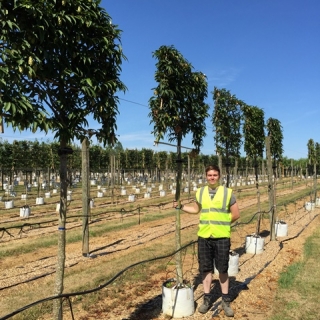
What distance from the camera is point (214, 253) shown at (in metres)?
5.12

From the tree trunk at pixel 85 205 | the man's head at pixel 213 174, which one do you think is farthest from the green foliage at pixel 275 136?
the man's head at pixel 213 174

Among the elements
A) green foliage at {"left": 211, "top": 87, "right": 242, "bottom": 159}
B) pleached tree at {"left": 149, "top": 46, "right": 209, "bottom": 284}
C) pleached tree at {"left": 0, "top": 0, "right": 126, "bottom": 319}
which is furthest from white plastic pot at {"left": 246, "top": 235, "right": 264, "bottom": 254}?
pleached tree at {"left": 0, "top": 0, "right": 126, "bottom": 319}

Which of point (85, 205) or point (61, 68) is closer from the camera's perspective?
point (61, 68)

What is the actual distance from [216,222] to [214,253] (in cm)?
54

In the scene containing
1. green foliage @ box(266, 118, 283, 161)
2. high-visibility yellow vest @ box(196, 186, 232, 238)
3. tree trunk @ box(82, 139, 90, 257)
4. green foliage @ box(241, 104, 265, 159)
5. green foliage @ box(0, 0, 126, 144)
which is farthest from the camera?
green foliage @ box(266, 118, 283, 161)

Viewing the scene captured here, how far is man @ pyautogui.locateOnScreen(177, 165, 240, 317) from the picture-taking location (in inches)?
194

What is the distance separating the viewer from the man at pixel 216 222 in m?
4.93

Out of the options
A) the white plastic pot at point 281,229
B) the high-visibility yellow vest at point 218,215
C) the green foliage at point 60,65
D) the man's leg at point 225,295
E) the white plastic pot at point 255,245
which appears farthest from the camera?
the white plastic pot at point 281,229

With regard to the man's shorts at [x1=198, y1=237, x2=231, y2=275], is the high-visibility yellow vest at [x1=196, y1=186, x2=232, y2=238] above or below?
above

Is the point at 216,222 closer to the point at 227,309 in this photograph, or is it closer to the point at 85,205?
the point at 227,309

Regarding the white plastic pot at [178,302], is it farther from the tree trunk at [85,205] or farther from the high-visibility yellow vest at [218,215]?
the tree trunk at [85,205]

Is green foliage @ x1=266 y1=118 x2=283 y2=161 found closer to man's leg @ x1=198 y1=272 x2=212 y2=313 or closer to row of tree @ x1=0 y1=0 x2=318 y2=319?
row of tree @ x1=0 y1=0 x2=318 y2=319

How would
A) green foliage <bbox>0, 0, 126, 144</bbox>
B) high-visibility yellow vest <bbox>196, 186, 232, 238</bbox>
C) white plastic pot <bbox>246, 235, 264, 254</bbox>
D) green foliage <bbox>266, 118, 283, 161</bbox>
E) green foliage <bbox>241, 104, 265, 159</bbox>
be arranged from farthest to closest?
1. green foliage <bbox>266, 118, 283, 161</bbox>
2. green foliage <bbox>241, 104, 265, 159</bbox>
3. white plastic pot <bbox>246, 235, 264, 254</bbox>
4. high-visibility yellow vest <bbox>196, 186, 232, 238</bbox>
5. green foliage <bbox>0, 0, 126, 144</bbox>

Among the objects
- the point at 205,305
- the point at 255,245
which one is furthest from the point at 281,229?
the point at 205,305
